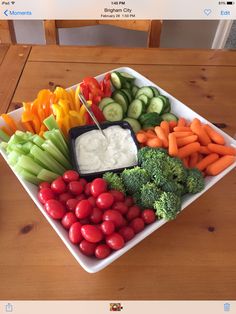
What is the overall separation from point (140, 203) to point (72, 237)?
0.19m

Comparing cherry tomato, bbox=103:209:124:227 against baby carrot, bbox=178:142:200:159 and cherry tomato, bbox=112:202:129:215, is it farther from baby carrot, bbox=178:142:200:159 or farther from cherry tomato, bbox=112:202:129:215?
baby carrot, bbox=178:142:200:159

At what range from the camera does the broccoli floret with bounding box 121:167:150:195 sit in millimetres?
842

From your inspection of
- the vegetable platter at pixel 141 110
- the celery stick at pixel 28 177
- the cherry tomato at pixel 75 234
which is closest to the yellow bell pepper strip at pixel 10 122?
the vegetable platter at pixel 141 110

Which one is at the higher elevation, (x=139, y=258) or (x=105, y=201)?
(x=105, y=201)

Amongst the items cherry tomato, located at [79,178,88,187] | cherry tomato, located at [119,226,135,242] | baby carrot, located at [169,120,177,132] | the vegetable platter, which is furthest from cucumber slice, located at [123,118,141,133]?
cherry tomato, located at [119,226,135,242]

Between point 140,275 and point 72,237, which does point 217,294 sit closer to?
point 140,275

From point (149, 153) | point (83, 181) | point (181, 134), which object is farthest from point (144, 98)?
point (83, 181)

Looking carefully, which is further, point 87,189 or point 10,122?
point 10,122

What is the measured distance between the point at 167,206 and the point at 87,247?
0.69 feet

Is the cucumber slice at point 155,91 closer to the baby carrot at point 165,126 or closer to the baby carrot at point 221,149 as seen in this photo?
the baby carrot at point 165,126

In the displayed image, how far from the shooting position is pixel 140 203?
835mm

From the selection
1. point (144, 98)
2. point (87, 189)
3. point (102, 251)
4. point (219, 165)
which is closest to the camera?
point (102, 251)

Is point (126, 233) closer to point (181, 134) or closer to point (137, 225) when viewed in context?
point (137, 225)

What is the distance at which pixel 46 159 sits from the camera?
34.9 inches
